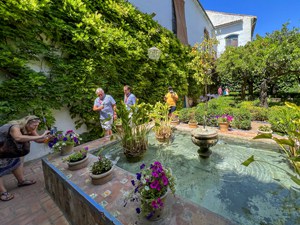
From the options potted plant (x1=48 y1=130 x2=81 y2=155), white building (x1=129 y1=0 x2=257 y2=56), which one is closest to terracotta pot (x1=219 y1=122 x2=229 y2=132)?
potted plant (x1=48 y1=130 x2=81 y2=155)

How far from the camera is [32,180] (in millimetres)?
2559

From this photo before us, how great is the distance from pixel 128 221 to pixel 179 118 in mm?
4753

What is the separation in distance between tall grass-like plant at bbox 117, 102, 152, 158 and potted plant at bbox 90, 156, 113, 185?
853mm

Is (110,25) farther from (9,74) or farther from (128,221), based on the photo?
(128,221)

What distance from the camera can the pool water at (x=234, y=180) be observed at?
1685 mm

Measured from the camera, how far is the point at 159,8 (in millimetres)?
8328

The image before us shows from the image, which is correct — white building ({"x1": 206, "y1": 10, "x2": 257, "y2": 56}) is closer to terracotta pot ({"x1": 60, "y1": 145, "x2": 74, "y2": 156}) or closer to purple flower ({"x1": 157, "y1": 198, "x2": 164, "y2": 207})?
terracotta pot ({"x1": 60, "y1": 145, "x2": 74, "y2": 156})

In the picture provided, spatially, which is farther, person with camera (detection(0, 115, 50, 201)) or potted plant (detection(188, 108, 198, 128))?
potted plant (detection(188, 108, 198, 128))

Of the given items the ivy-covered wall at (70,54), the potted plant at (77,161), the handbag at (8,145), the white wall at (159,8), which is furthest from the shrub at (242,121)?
the white wall at (159,8)

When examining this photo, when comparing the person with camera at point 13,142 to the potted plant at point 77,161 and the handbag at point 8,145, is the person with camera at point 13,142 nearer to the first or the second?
the handbag at point 8,145

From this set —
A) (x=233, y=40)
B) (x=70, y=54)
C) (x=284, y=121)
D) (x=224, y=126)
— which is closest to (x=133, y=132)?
(x=224, y=126)

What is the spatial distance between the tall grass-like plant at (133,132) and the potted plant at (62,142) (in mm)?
947

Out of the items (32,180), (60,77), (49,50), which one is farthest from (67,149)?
(49,50)

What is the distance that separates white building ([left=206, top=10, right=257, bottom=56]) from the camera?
660 inches
